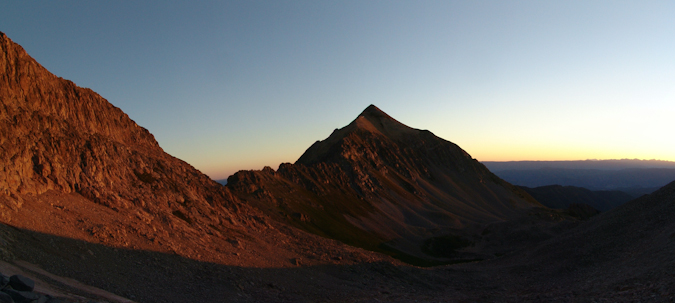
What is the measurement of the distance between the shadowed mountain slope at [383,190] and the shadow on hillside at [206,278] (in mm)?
40613

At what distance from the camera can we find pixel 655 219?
1716 inches

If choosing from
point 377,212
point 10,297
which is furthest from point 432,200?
point 10,297

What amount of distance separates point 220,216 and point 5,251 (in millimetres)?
31937

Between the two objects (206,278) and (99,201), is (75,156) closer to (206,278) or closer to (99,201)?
(99,201)

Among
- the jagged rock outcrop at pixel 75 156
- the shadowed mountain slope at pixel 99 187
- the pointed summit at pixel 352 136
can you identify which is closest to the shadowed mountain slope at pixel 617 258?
the shadowed mountain slope at pixel 99 187

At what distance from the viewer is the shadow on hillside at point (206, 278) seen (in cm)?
2348

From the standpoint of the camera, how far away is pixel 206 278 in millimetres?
31344

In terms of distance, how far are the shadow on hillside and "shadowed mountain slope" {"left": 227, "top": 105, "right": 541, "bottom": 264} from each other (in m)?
40.6

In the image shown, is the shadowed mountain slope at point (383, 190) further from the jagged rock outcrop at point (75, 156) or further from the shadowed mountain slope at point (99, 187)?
the jagged rock outcrop at point (75, 156)

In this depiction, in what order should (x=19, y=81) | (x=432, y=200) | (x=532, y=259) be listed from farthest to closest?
(x=432, y=200)
(x=532, y=259)
(x=19, y=81)

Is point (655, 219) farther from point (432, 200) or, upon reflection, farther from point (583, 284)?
point (432, 200)

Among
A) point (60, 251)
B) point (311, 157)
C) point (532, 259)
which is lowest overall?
point (532, 259)

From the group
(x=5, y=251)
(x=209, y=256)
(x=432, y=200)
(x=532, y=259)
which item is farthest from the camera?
(x=432, y=200)

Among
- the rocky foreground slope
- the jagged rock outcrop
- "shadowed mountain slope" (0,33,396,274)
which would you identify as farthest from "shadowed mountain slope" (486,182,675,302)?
the jagged rock outcrop
